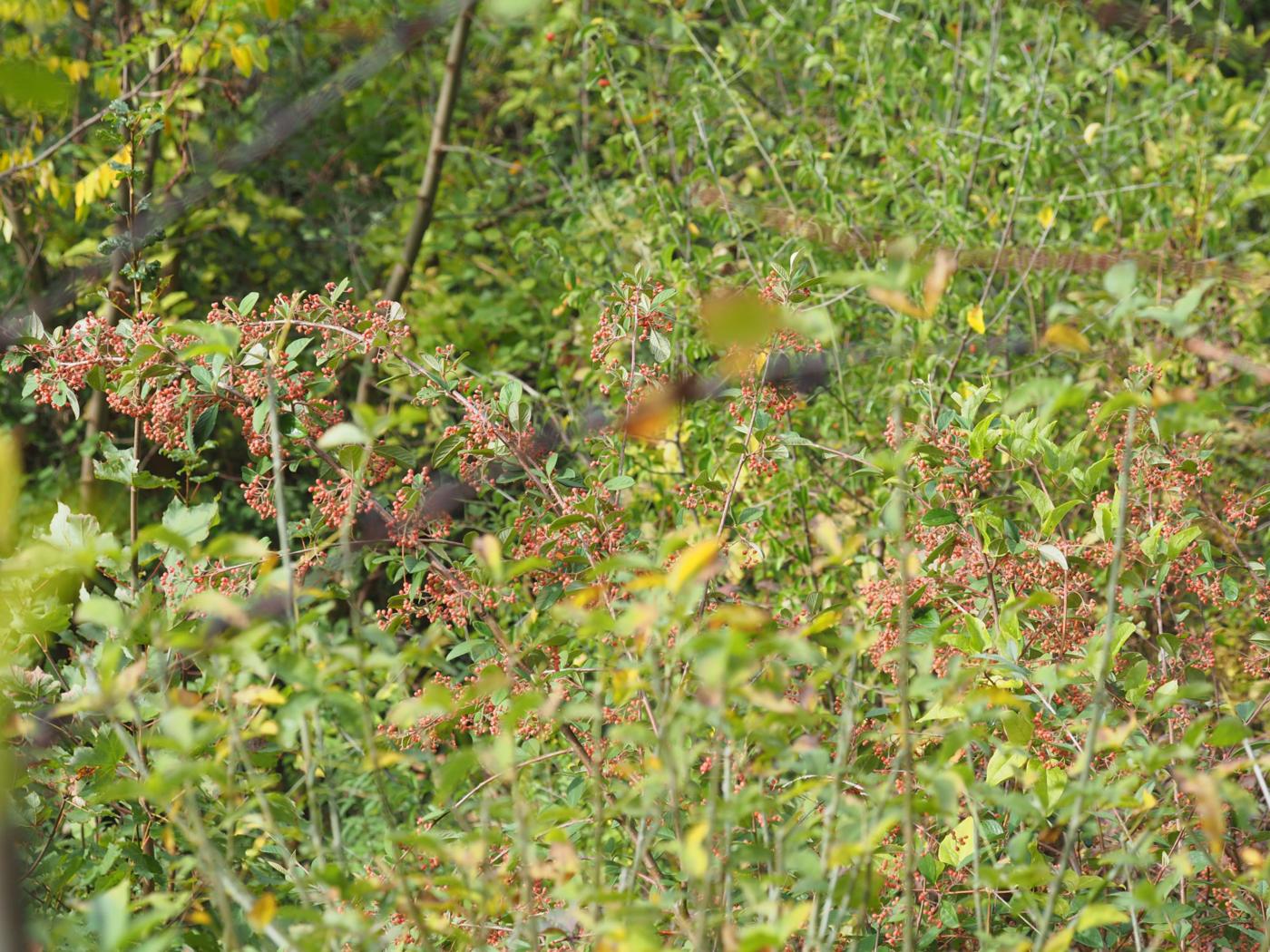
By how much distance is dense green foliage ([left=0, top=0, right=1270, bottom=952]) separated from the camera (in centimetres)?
96

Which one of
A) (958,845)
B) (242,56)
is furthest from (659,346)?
(242,56)

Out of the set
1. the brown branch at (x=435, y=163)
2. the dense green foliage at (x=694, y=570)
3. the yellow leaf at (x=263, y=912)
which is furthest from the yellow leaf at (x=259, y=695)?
the brown branch at (x=435, y=163)

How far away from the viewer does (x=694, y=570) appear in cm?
87

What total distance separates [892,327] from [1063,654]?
1546 mm

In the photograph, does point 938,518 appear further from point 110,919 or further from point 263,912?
point 110,919

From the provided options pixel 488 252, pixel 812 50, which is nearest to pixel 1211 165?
pixel 812 50

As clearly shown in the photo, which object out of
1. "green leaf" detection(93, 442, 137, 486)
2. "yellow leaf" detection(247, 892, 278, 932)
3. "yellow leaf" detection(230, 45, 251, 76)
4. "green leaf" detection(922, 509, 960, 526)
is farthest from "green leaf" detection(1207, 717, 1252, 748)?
"yellow leaf" detection(230, 45, 251, 76)

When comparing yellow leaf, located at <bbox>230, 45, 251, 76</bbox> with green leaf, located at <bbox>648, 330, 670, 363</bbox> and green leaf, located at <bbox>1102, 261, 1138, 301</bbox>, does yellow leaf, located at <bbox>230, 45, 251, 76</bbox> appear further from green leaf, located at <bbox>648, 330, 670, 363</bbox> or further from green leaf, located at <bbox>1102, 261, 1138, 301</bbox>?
green leaf, located at <bbox>1102, 261, 1138, 301</bbox>

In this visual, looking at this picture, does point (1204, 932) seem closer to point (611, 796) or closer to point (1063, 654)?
point (1063, 654)

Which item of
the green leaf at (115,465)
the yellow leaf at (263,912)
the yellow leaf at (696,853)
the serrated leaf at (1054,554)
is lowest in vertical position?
the serrated leaf at (1054,554)

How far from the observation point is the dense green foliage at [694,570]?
96cm

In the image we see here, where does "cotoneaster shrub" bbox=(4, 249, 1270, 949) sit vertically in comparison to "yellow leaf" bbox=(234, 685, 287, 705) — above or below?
below

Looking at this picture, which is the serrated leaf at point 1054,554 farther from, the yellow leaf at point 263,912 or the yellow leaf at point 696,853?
the yellow leaf at point 263,912

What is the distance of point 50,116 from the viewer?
4.18 metres
